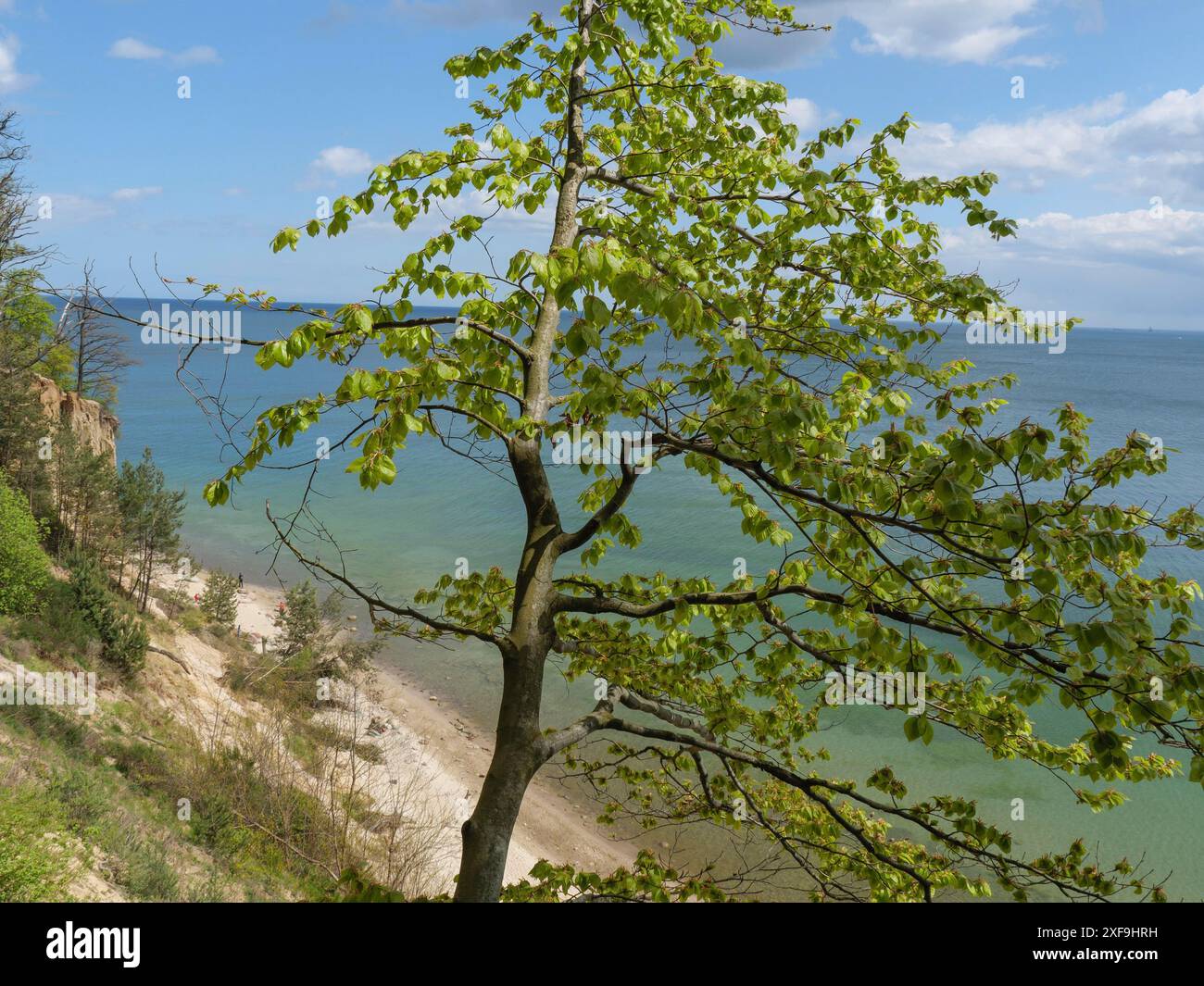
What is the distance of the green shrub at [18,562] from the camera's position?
17484 millimetres

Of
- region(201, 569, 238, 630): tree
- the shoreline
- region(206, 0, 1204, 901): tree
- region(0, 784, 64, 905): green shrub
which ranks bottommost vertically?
the shoreline

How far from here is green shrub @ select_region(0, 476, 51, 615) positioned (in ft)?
57.4

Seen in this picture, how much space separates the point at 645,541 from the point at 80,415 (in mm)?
24681

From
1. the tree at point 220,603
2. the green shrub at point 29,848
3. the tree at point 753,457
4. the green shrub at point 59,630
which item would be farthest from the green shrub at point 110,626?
the tree at point 753,457

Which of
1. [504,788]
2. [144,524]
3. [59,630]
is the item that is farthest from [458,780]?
[504,788]

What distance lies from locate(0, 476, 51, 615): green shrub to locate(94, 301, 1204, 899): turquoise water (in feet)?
16.8

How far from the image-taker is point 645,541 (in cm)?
3853

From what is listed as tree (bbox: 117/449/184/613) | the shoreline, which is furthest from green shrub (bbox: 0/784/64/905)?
tree (bbox: 117/449/184/613)

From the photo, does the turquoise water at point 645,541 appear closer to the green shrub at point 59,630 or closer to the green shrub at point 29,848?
the green shrub at point 29,848

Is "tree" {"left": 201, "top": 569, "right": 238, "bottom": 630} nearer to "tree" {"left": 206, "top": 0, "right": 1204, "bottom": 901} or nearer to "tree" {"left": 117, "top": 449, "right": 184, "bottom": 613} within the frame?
"tree" {"left": 117, "top": 449, "right": 184, "bottom": 613}

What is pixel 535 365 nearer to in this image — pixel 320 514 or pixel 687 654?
pixel 687 654

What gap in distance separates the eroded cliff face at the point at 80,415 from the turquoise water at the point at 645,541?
5.35 metres

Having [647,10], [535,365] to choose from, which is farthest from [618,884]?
[647,10]
